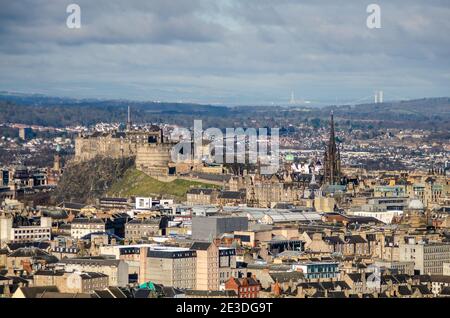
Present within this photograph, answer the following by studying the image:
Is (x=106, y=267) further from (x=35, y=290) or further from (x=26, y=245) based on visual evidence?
(x=26, y=245)

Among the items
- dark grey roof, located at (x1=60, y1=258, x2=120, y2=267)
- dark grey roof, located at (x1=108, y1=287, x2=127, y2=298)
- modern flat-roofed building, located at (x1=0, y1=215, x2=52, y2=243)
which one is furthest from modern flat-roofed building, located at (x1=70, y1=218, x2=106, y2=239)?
dark grey roof, located at (x1=108, y1=287, x2=127, y2=298)

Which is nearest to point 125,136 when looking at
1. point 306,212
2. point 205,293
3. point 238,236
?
point 306,212

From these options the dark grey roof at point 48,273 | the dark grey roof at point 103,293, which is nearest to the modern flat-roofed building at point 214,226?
the dark grey roof at point 48,273

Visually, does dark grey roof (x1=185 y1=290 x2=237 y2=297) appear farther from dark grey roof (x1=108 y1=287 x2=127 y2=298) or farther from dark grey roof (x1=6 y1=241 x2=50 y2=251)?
dark grey roof (x1=6 y1=241 x2=50 y2=251)

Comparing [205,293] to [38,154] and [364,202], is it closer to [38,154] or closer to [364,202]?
[364,202]

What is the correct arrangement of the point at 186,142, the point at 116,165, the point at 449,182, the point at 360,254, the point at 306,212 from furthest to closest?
the point at 186,142 < the point at 116,165 < the point at 449,182 < the point at 306,212 < the point at 360,254

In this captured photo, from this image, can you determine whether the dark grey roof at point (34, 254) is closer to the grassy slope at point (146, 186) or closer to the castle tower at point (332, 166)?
the grassy slope at point (146, 186)

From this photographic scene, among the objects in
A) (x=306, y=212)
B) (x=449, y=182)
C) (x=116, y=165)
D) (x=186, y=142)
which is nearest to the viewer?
(x=306, y=212)

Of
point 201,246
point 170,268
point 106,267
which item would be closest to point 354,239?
point 201,246
